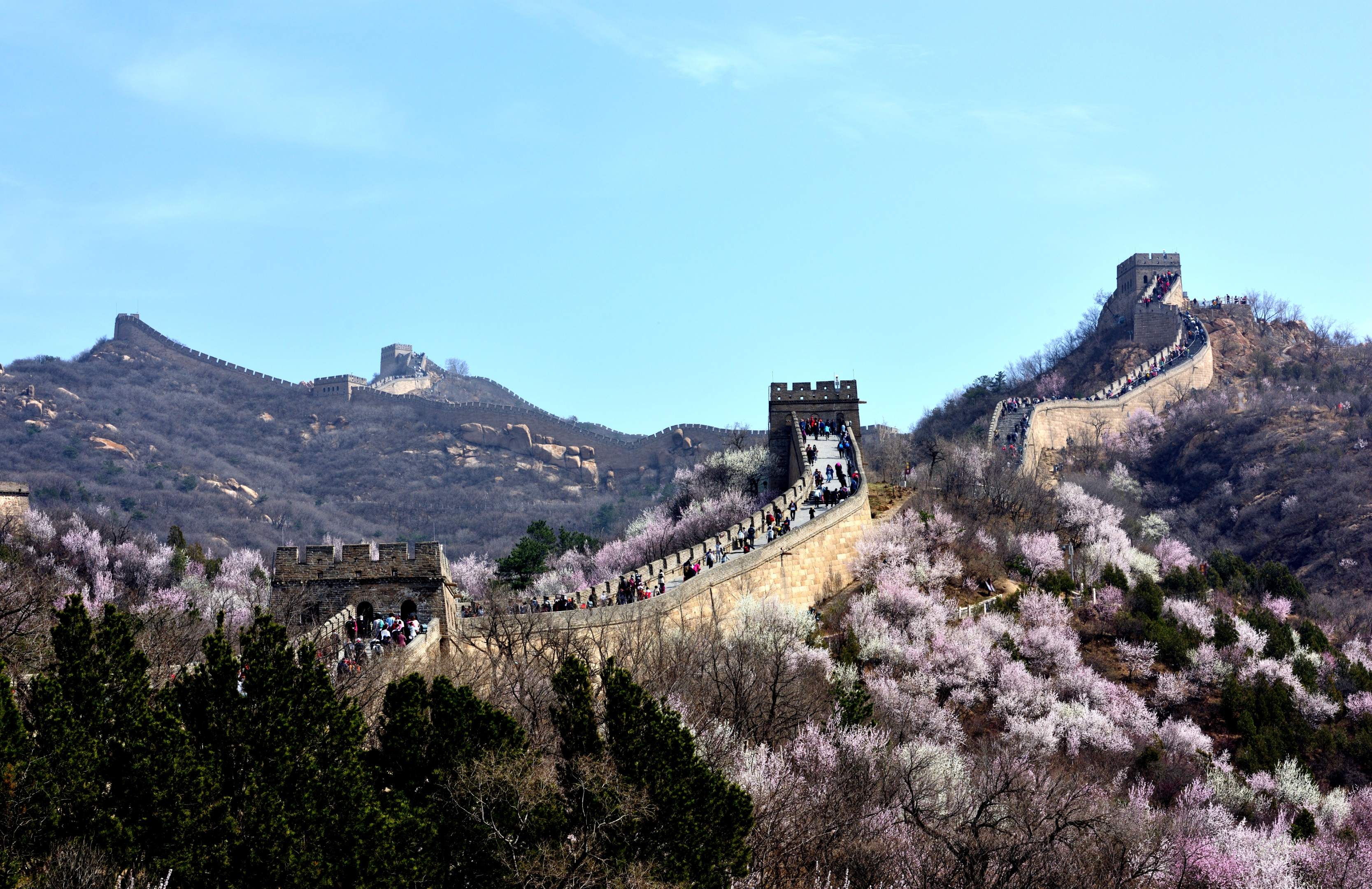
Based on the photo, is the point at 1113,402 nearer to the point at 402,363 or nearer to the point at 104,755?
the point at 104,755

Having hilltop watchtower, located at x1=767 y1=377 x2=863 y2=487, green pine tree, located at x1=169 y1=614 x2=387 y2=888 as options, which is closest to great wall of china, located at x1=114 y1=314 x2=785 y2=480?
hilltop watchtower, located at x1=767 y1=377 x2=863 y2=487

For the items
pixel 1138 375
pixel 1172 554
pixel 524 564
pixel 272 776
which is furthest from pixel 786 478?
pixel 272 776

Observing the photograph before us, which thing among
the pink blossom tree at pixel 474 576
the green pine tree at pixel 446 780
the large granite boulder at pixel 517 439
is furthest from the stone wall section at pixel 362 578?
the large granite boulder at pixel 517 439

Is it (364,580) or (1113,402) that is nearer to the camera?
(364,580)

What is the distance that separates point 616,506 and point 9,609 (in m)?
71.7

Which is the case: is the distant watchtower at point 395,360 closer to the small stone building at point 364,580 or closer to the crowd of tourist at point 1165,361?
the crowd of tourist at point 1165,361

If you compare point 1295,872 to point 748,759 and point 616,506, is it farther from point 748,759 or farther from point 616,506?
point 616,506

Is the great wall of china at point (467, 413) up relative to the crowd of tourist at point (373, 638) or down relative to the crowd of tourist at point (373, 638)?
up

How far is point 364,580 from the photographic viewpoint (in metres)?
26.6

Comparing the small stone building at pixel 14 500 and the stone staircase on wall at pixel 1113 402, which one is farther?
the stone staircase on wall at pixel 1113 402

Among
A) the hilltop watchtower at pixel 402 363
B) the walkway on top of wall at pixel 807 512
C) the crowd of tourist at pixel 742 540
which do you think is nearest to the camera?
the crowd of tourist at pixel 742 540

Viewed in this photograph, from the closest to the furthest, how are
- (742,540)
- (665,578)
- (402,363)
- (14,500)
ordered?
(665,578), (742,540), (14,500), (402,363)

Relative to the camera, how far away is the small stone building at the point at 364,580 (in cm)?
2631

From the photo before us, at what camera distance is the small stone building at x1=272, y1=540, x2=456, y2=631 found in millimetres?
26312
